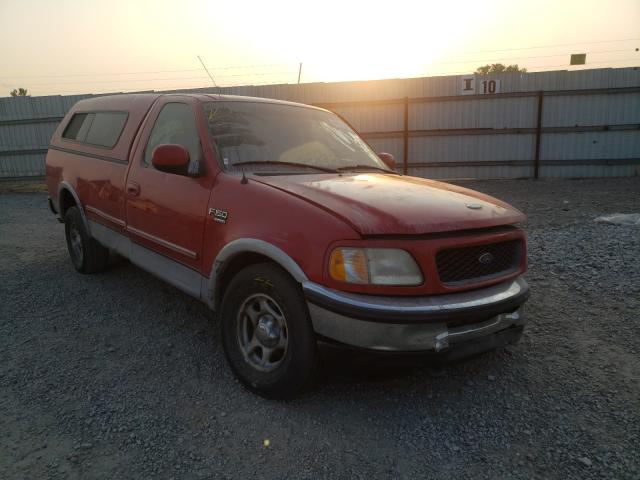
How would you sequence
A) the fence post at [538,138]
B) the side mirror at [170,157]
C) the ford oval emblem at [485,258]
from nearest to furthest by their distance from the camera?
1. the ford oval emblem at [485,258]
2. the side mirror at [170,157]
3. the fence post at [538,138]

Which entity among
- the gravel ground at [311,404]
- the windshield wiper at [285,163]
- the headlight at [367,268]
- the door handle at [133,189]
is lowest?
the gravel ground at [311,404]

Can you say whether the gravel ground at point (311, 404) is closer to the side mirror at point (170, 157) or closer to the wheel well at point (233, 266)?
the wheel well at point (233, 266)

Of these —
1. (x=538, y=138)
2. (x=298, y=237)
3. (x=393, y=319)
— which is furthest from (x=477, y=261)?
(x=538, y=138)

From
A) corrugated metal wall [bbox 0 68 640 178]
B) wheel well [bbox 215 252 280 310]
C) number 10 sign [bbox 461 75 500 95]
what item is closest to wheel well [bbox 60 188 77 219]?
wheel well [bbox 215 252 280 310]

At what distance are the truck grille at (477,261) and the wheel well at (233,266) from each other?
0.92 meters

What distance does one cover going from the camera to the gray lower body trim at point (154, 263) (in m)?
3.33

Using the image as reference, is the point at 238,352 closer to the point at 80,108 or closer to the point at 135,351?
the point at 135,351

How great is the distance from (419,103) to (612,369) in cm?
1160

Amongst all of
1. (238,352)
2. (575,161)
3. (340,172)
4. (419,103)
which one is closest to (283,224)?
(238,352)

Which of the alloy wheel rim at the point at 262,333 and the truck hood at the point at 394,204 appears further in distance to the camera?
the alloy wheel rim at the point at 262,333

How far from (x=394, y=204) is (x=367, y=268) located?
0.46 m

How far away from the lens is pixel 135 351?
3.49 meters

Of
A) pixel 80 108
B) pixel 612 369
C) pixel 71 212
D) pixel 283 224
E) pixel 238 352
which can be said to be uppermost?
pixel 80 108

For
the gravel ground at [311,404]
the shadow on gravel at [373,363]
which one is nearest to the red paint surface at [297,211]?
the shadow on gravel at [373,363]
